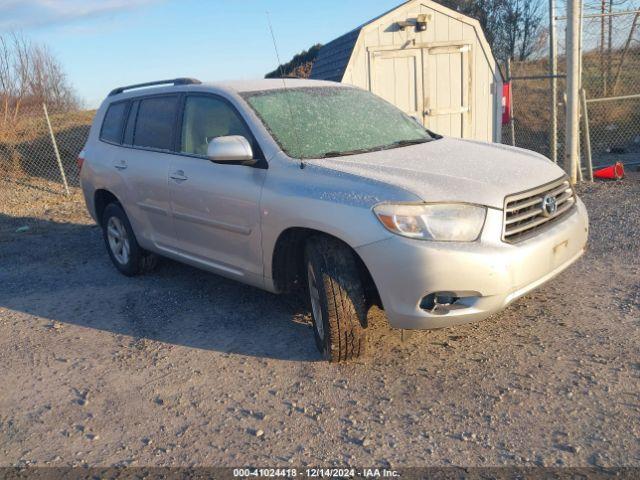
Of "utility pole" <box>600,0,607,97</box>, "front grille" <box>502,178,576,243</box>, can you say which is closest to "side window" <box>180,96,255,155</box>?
"front grille" <box>502,178,576,243</box>

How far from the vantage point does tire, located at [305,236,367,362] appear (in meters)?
3.69

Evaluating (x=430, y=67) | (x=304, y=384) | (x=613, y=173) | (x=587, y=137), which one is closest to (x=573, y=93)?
(x=587, y=137)

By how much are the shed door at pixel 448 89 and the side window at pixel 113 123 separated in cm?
634

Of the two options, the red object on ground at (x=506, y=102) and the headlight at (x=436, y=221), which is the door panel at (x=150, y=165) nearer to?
the headlight at (x=436, y=221)

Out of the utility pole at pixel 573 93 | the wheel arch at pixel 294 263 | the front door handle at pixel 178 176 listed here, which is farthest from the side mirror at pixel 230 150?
the utility pole at pixel 573 93

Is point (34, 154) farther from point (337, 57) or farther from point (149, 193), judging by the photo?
point (149, 193)

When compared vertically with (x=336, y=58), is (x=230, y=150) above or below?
below

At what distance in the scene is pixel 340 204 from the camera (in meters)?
3.62

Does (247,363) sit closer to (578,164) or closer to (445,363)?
(445,363)

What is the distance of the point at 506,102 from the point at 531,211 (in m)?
8.17

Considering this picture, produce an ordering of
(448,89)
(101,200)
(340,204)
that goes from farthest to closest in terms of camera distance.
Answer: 1. (448,89)
2. (101,200)
3. (340,204)

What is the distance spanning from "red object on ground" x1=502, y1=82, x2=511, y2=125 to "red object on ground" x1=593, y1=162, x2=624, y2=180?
2.46 metres

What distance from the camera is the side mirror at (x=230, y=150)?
13.5 ft

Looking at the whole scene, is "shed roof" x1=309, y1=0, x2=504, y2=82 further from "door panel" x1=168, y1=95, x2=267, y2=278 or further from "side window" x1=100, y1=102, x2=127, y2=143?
"door panel" x1=168, y1=95, x2=267, y2=278
